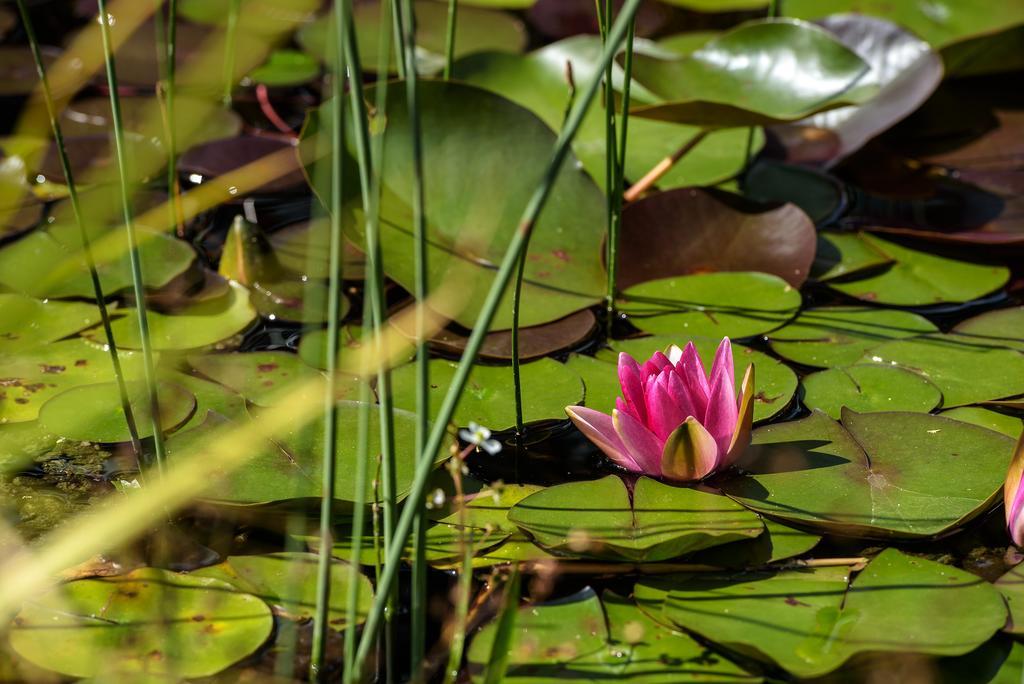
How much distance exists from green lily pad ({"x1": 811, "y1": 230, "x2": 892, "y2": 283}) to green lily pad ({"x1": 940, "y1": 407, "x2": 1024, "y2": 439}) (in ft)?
1.64

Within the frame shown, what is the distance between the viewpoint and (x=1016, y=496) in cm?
141

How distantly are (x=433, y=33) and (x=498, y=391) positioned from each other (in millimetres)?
1734

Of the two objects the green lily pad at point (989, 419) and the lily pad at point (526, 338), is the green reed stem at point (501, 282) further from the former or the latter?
the green lily pad at point (989, 419)

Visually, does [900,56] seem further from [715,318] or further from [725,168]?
[715,318]

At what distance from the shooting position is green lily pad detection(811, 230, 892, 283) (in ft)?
7.06

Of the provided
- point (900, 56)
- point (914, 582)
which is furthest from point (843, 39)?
point (914, 582)

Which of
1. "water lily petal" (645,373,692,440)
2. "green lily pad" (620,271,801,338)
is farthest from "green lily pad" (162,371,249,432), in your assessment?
"green lily pad" (620,271,801,338)

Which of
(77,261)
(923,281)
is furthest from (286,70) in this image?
(923,281)

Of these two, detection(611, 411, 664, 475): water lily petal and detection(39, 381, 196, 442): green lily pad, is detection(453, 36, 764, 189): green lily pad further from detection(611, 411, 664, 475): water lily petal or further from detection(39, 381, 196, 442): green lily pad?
detection(39, 381, 196, 442): green lily pad

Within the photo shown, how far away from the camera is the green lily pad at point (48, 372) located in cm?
171

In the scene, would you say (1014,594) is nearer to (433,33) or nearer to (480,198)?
(480,198)

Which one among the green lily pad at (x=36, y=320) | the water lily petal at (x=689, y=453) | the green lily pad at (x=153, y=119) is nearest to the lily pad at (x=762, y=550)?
the water lily petal at (x=689, y=453)

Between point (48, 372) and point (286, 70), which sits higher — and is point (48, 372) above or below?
below

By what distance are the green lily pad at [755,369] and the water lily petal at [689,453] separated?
204 millimetres
